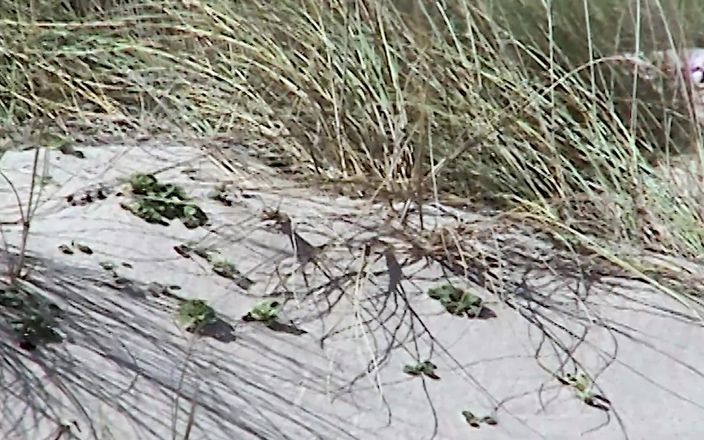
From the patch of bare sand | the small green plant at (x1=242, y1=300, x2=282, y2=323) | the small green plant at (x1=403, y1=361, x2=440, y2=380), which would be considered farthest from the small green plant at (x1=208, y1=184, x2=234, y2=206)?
the small green plant at (x1=403, y1=361, x2=440, y2=380)

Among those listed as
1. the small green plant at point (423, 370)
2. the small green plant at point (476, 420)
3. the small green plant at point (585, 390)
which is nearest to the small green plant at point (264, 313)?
the small green plant at point (423, 370)

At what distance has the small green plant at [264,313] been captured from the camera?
7.07 ft

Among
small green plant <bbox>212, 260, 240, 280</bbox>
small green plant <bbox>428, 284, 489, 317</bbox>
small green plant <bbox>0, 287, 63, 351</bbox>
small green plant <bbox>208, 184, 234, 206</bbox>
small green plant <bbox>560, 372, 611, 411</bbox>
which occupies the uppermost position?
small green plant <bbox>0, 287, 63, 351</bbox>

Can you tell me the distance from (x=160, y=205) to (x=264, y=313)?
1.48 feet

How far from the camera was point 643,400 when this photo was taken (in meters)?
2.08

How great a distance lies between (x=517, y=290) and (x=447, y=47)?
810mm

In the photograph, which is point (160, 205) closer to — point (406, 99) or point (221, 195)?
point (221, 195)

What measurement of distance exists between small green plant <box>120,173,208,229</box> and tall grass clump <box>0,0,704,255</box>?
14.5 inches

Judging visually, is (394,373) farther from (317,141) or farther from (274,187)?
(317,141)

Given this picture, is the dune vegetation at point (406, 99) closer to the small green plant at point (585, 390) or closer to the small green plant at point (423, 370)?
the small green plant at point (585, 390)

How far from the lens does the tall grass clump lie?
2.71 metres

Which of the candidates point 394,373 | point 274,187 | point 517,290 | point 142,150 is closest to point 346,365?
point 394,373

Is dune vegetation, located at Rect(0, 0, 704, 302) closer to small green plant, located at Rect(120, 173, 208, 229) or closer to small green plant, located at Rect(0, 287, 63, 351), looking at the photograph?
small green plant, located at Rect(120, 173, 208, 229)

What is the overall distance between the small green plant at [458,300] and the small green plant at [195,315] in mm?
468
